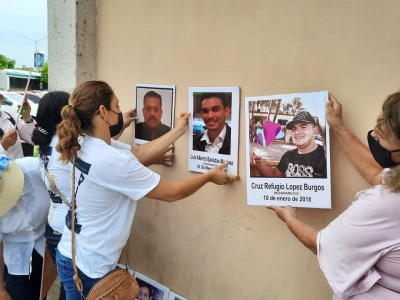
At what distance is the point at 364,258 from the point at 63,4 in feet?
9.62

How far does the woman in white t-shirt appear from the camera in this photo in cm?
163

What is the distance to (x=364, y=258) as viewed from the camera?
118 centimetres

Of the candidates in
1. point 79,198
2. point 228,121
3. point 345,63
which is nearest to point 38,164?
point 79,198

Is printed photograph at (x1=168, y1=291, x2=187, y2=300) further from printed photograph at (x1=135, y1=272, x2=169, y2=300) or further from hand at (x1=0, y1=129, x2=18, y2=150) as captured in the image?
hand at (x1=0, y1=129, x2=18, y2=150)

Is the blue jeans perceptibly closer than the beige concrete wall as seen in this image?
No

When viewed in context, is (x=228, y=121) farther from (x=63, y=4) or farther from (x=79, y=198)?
(x=63, y=4)

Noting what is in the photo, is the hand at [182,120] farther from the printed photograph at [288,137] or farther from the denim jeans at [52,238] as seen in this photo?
the denim jeans at [52,238]

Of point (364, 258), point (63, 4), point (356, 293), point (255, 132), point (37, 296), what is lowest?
point (37, 296)

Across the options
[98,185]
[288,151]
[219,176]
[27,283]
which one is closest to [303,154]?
[288,151]

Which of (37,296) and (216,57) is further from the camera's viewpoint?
(37,296)

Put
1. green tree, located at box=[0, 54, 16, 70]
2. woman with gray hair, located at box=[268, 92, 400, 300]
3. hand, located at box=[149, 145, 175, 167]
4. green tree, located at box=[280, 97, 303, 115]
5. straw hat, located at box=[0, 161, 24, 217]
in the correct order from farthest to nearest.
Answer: green tree, located at box=[0, 54, 16, 70] < hand, located at box=[149, 145, 175, 167] < straw hat, located at box=[0, 161, 24, 217] < green tree, located at box=[280, 97, 303, 115] < woman with gray hair, located at box=[268, 92, 400, 300]

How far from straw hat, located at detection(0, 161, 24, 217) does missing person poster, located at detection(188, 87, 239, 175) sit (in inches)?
39.8

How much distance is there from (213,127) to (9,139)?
5.77 feet

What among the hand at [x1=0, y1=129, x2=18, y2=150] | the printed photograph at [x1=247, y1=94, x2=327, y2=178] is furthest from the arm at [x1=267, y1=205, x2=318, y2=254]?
the hand at [x1=0, y1=129, x2=18, y2=150]
